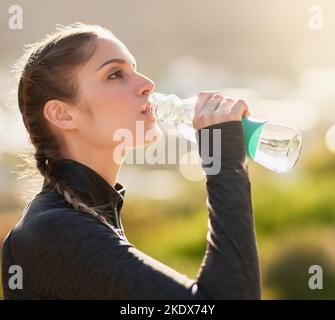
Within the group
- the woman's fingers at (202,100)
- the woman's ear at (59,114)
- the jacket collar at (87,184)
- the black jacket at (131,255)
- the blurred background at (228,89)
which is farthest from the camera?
the blurred background at (228,89)

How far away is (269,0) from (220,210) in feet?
13.1

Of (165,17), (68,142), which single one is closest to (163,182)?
(165,17)

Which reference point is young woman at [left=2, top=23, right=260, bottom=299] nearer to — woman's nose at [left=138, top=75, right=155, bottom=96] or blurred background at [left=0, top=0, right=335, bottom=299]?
woman's nose at [left=138, top=75, right=155, bottom=96]

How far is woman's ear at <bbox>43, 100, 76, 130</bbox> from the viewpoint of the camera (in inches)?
54.1

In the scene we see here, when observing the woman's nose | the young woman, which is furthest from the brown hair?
the woman's nose

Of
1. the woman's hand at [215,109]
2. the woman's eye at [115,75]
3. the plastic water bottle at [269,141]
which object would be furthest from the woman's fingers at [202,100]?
the woman's eye at [115,75]

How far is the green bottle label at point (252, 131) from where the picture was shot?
1.28 meters

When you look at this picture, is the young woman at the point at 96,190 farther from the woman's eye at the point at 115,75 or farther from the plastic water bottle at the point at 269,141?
the plastic water bottle at the point at 269,141

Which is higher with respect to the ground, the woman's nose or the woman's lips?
the woman's nose

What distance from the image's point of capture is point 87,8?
462cm

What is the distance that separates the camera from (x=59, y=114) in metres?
1.39

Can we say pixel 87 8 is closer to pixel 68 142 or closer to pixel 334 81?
pixel 334 81

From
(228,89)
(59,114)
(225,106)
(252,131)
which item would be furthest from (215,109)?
(228,89)

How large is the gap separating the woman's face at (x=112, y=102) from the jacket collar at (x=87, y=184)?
0.07 metres
